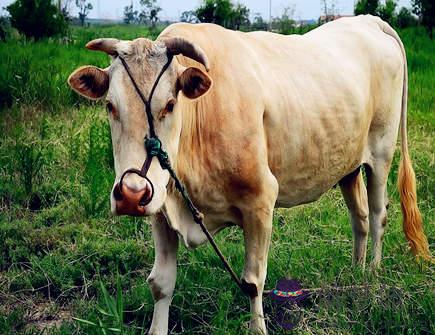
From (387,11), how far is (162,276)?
45.7ft

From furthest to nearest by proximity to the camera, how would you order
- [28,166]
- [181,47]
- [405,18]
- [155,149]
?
[405,18] < [28,166] < [181,47] < [155,149]

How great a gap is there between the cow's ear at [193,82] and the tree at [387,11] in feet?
45.9

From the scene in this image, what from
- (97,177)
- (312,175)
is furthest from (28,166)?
(312,175)

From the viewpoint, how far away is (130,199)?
248cm

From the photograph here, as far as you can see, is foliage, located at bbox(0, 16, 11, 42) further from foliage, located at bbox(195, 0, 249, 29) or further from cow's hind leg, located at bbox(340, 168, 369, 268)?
cow's hind leg, located at bbox(340, 168, 369, 268)

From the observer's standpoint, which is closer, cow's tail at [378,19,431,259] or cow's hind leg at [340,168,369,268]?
cow's tail at [378,19,431,259]

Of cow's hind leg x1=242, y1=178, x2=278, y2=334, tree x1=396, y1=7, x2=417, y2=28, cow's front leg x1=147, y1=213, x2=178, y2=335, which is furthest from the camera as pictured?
tree x1=396, y1=7, x2=417, y2=28

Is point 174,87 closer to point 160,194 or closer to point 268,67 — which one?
point 160,194

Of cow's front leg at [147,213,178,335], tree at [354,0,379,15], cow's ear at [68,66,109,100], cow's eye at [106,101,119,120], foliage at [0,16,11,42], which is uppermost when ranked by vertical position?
tree at [354,0,379,15]

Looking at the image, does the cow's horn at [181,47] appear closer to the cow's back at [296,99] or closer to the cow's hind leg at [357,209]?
the cow's back at [296,99]

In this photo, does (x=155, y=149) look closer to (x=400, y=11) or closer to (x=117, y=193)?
(x=117, y=193)

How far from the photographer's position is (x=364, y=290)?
3.38 m

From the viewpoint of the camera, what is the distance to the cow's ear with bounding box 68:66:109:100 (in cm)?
275

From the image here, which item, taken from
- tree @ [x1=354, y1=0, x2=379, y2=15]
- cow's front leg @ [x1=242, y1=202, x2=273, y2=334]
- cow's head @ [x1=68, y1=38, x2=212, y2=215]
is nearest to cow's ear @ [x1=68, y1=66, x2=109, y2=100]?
cow's head @ [x1=68, y1=38, x2=212, y2=215]
